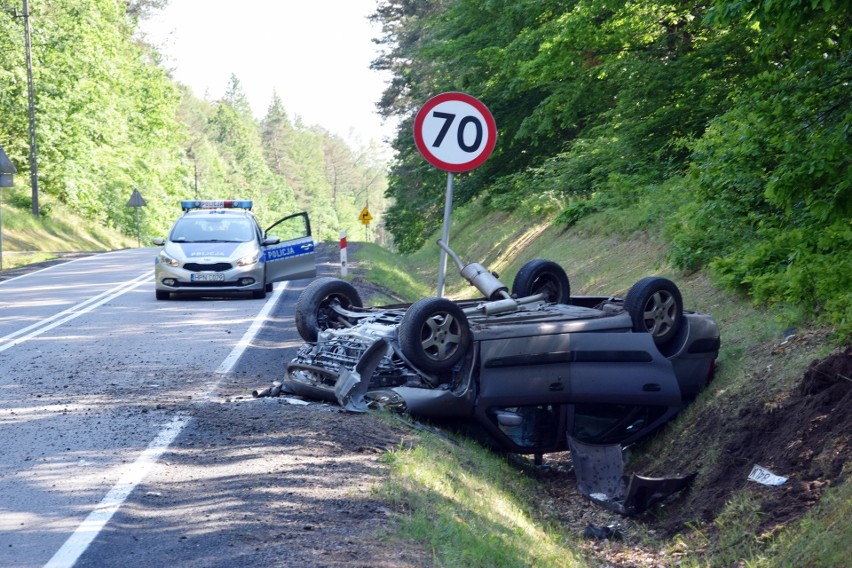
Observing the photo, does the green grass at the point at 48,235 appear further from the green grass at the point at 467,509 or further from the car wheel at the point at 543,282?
the green grass at the point at 467,509

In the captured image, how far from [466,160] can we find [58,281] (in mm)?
15679

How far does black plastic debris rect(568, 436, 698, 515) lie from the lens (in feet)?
24.3

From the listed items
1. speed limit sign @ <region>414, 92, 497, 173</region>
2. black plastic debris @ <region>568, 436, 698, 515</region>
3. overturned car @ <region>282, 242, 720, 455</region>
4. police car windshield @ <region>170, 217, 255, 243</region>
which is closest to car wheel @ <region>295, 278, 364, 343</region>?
overturned car @ <region>282, 242, 720, 455</region>

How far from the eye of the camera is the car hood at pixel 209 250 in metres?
18.1

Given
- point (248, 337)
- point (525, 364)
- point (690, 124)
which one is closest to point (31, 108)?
point (690, 124)

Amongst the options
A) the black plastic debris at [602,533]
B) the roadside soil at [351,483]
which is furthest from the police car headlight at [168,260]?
the black plastic debris at [602,533]

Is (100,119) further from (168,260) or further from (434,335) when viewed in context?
(434,335)

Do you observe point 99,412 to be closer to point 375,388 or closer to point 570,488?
point 375,388

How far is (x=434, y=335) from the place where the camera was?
7.63 m

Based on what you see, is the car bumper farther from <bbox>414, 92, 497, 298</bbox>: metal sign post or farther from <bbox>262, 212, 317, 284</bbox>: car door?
<bbox>414, 92, 497, 298</bbox>: metal sign post

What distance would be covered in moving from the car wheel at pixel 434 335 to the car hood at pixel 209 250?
1093 cm

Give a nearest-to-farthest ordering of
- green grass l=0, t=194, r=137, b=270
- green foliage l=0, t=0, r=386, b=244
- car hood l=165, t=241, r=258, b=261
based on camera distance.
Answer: car hood l=165, t=241, r=258, b=261 → green grass l=0, t=194, r=137, b=270 → green foliage l=0, t=0, r=386, b=244

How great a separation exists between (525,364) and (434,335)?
72 centimetres

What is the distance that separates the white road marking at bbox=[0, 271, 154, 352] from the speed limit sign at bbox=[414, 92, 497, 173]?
593cm
